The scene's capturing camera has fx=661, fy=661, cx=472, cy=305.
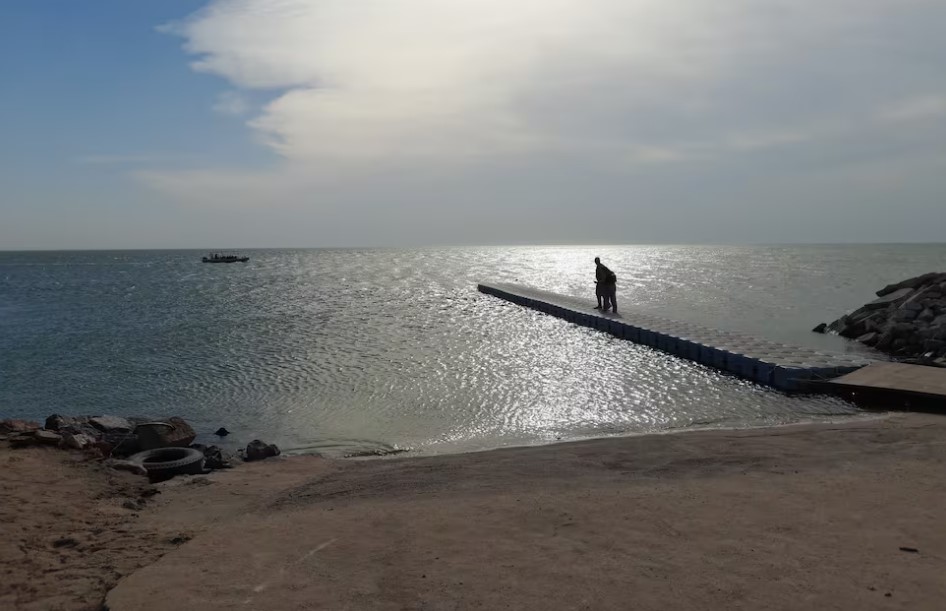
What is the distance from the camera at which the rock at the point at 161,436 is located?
10.4m

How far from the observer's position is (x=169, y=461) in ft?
31.9

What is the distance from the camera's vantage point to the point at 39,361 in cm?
2005

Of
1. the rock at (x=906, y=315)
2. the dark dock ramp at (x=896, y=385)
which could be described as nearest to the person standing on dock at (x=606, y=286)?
the rock at (x=906, y=315)

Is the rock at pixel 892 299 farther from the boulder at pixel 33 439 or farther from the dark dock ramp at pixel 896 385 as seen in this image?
the boulder at pixel 33 439

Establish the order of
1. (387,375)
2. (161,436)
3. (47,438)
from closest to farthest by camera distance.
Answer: (47,438) → (161,436) → (387,375)

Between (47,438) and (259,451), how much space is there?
2956 millimetres

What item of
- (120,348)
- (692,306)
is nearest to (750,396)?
(120,348)

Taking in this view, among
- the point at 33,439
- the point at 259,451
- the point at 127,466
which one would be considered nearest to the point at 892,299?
the point at 259,451

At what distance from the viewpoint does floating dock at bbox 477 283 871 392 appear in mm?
14250

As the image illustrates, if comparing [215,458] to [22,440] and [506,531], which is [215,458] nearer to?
[22,440]

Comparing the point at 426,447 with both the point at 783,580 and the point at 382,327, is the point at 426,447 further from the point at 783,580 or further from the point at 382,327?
the point at 382,327

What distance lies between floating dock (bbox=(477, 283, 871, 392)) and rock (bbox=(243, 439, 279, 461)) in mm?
10449

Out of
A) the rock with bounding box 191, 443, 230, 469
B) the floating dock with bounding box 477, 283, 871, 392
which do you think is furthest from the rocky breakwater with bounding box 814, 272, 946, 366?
the rock with bounding box 191, 443, 230, 469

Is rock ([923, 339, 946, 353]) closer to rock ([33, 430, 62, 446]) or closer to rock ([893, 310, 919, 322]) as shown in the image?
rock ([893, 310, 919, 322])
